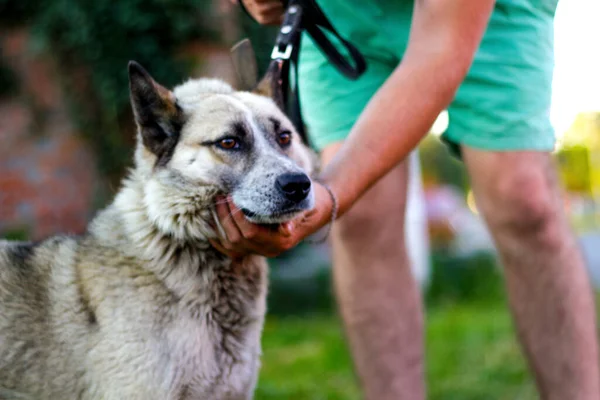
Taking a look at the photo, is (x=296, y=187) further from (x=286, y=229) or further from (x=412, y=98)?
(x=412, y=98)

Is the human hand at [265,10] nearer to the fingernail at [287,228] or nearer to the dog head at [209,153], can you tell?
the dog head at [209,153]

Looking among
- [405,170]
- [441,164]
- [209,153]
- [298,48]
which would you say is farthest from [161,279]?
[441,164]

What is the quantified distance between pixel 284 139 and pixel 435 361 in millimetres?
2456

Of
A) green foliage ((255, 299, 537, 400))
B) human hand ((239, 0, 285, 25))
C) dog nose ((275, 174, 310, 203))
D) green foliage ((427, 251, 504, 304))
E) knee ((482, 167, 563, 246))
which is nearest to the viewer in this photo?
dog nose ((275, 174, 310, 203))

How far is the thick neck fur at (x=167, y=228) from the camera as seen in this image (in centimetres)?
218

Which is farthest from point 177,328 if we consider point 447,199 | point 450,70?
point 447,199

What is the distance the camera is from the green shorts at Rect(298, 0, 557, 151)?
8.53ft

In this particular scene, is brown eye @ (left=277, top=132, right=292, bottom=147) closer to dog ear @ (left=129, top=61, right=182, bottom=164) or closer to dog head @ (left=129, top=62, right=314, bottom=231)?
dog head @ (left=129, top=62, right=314, bottom=231)

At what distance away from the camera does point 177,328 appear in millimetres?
2125

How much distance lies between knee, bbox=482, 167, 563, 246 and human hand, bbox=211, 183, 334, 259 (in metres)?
0.73

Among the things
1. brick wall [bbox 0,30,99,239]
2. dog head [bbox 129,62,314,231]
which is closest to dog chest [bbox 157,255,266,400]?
dog head [bbox 129,62,314,231]

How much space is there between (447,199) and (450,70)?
7.24m

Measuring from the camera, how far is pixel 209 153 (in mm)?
2195

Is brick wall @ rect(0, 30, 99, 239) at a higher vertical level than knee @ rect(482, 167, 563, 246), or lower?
lower
